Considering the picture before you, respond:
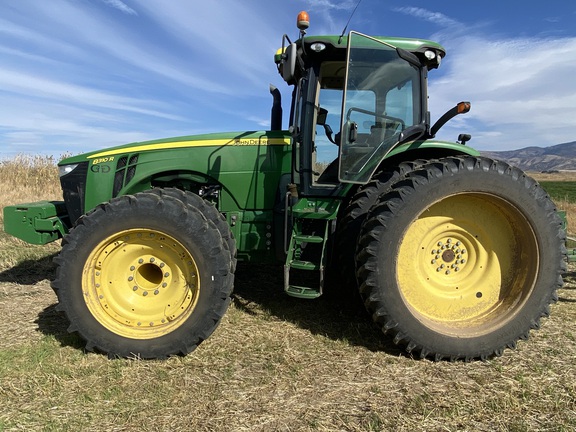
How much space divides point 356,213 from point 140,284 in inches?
68.9

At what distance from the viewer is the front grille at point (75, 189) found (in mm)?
3908

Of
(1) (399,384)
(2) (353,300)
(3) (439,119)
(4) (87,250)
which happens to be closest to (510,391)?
(1) (399,384)

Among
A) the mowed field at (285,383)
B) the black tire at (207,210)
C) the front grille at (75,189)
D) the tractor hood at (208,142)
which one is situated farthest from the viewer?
the front grille at (75,189)

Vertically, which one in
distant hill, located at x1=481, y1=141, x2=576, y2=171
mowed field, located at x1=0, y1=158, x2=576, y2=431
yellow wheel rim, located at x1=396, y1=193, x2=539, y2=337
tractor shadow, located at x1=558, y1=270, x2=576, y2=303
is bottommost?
mowed field, located at x1=0, y1=158, x2=576, y2=431

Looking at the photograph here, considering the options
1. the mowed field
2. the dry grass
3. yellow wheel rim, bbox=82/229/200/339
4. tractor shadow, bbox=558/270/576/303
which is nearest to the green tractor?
yellow wheel rim, bbox=82/229/200/339

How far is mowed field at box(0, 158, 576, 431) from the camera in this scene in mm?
2244

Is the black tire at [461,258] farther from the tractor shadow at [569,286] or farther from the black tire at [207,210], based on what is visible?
the tractor shadow at [569,286]

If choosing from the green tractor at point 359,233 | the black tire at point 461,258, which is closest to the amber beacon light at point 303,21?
the green tractor at point 359,233

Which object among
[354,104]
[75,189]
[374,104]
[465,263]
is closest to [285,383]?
[465,263]

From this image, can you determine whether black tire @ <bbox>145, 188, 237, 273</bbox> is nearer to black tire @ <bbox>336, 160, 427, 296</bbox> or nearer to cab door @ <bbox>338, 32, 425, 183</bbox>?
black tire @ <bbox>336, 160, 427, 296</bbox>

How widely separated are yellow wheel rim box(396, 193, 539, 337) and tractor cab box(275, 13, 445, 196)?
657 millimetres

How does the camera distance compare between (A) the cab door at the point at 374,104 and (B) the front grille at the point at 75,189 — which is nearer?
(A) the cab door at the point at 374,104

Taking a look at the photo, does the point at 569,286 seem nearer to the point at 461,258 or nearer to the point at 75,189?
the point at 461,258

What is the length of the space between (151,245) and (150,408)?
3.87ft
